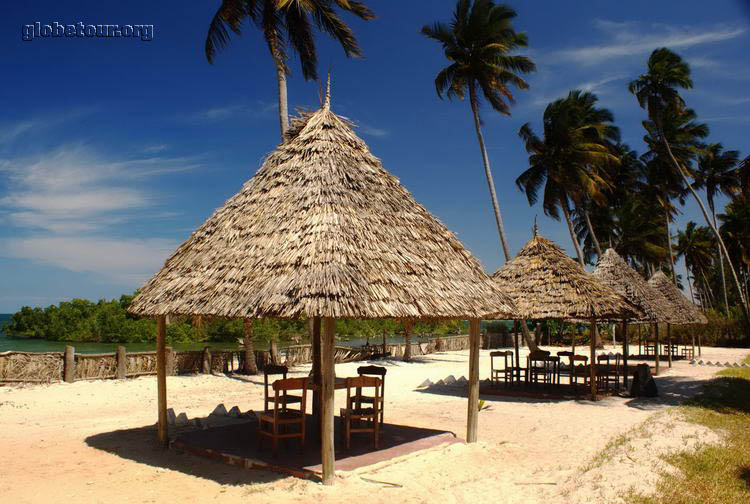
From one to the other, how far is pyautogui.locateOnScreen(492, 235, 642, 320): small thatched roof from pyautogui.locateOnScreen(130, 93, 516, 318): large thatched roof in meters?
5.49

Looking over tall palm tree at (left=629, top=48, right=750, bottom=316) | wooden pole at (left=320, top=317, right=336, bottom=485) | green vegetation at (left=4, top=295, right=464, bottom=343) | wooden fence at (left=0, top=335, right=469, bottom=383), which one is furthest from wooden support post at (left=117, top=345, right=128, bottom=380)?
tall palm tree at (left=629, top=48, right=750, bottom=316)

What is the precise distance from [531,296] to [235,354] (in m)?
9.98

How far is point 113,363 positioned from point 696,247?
5263 centimetres

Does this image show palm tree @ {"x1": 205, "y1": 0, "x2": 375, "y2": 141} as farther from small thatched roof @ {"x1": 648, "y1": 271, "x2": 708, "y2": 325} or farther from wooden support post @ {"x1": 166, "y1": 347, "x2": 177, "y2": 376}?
small thatched roof @ {"x1": 648, "y1": 271, "x2": 708, "y2": 325}

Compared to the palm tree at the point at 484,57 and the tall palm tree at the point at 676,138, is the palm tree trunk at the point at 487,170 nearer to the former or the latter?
the palm tree at the point at 484,57

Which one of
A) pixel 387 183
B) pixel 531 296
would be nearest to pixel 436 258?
pixel 387 183

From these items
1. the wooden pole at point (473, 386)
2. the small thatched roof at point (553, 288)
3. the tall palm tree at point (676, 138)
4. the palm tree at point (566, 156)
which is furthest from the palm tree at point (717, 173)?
the wooden pole at point (473, 386)

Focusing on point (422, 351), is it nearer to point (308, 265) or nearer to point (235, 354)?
point (235, 354)

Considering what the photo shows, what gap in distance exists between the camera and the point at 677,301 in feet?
72.5

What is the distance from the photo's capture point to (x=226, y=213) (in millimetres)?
8734

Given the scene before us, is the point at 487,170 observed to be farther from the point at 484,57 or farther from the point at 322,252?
the point at 322,252

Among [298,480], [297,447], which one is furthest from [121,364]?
[298,480]

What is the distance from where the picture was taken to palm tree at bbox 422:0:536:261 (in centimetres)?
2269

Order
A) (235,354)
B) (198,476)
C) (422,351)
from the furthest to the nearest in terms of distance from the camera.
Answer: (422,351) → (235,354) → (198,476)
